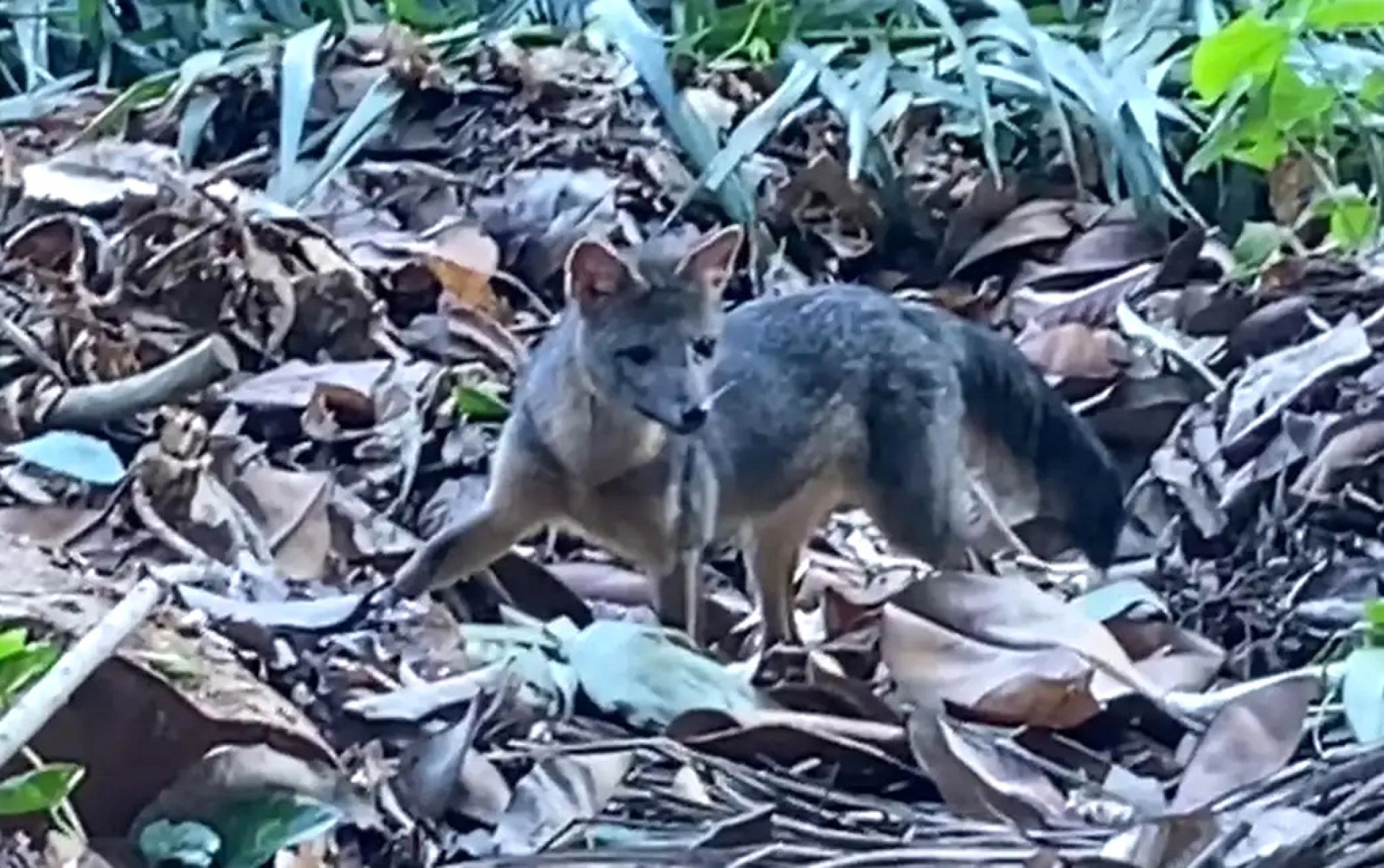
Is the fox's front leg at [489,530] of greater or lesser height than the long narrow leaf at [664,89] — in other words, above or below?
above

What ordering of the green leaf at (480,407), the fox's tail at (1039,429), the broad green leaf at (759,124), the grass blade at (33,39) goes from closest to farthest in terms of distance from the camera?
1. the fox's tail at (1039,429)
2. the green leaf at (480,407)
3. the broad green leaf at (759,124)
4. the grass blade at (33,39)

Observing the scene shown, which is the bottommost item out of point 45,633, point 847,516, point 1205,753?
point 847,516

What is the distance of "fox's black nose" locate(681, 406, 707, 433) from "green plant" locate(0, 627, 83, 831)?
155cm

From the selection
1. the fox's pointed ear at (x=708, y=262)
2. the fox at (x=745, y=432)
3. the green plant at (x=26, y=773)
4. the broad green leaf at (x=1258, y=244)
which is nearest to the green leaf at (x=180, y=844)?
the green plant at (x=26, y=773)

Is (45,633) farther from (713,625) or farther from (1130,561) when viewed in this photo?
(1130,561)

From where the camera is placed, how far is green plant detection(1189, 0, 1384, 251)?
3.25m

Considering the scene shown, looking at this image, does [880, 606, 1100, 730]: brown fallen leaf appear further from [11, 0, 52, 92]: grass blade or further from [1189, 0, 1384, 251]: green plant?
[11, 0, 52, 92]: grass blade

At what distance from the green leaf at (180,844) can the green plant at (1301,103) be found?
1459mm

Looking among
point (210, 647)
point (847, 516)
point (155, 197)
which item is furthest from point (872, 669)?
point (155, 197)

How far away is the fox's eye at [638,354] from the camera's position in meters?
3.91

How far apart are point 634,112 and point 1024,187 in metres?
0.83

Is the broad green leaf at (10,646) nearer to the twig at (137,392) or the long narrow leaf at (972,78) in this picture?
the twig at (137,392)

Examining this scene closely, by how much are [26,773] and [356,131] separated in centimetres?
337

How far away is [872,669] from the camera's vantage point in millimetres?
3354
